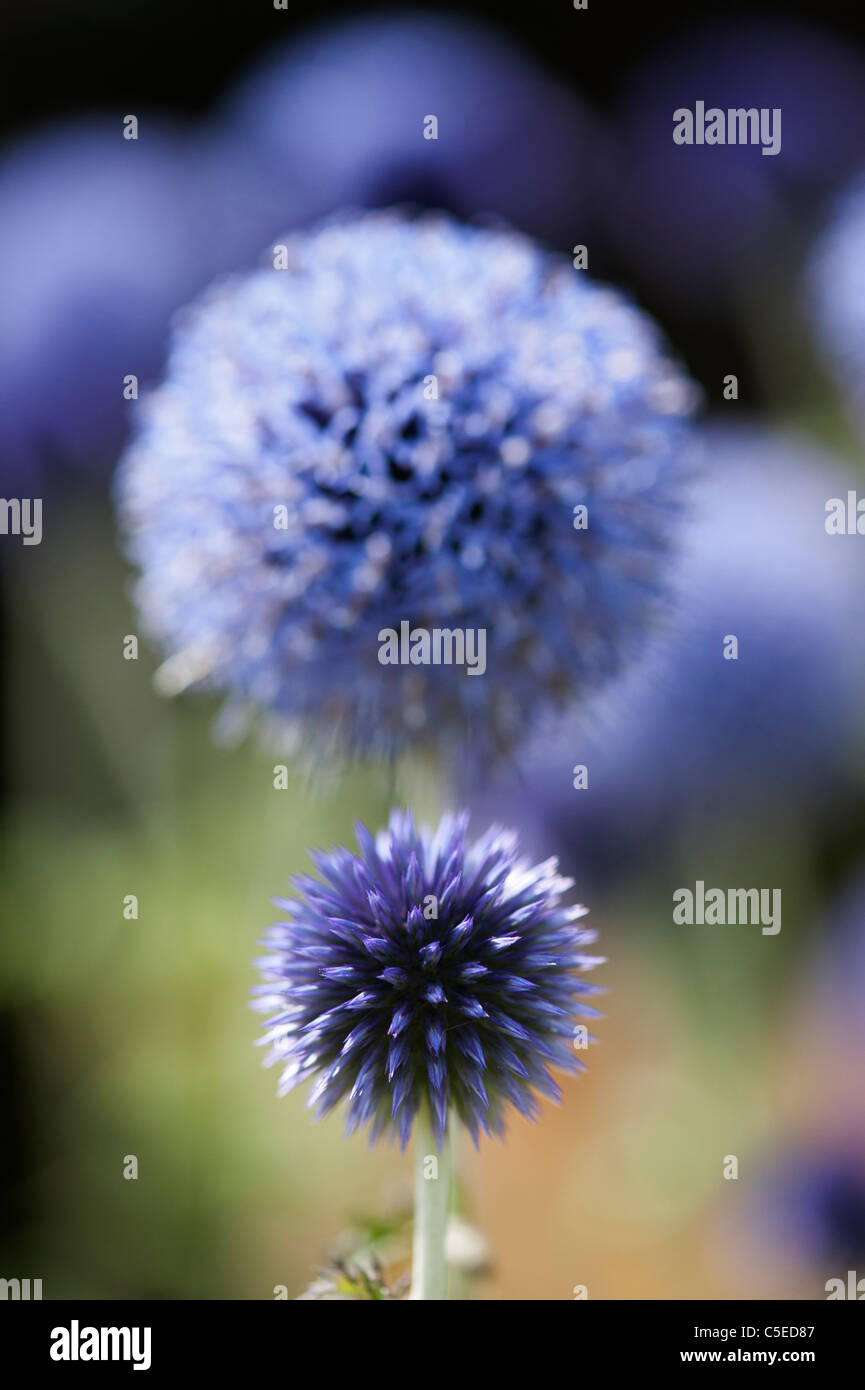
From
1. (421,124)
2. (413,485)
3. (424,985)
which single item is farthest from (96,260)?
(424,985)

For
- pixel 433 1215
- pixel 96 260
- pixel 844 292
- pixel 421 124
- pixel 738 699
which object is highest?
pixel 421 124

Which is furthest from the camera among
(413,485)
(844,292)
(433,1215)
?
(844,292)

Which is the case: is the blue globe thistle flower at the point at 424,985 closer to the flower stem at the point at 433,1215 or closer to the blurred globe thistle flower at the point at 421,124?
the flower stem at the point at 433,1215

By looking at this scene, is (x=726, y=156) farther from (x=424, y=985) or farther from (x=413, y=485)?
(x=424, y=985)

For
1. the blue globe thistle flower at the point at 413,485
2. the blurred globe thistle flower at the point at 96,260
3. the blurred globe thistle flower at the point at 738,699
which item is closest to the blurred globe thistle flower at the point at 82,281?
the blurred globe thistle flower at the point at 96,260
